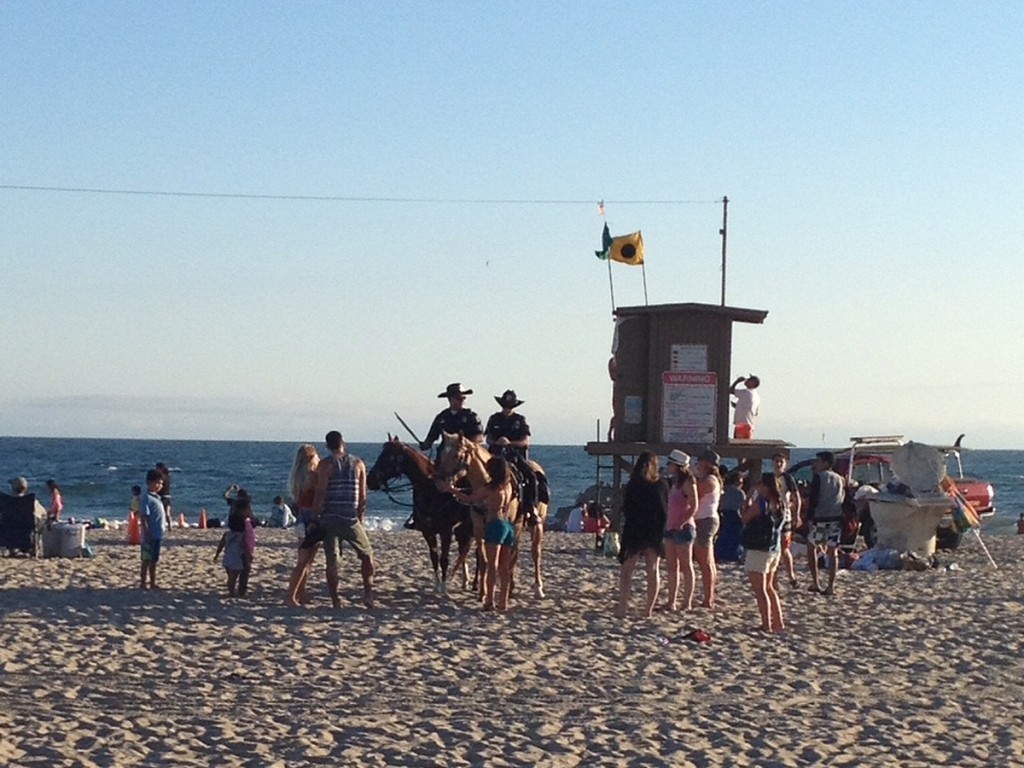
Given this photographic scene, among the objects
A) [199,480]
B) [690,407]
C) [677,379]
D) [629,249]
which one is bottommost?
[199,480]

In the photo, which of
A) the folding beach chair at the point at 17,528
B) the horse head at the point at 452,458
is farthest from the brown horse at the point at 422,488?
the folding beach chair at the point at 17,528

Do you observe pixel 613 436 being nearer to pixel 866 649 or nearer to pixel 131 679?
pixel 866 649

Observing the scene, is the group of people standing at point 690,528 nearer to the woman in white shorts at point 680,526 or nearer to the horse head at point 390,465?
the woman in white shorts at point 680,526

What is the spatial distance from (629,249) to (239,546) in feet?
38.8

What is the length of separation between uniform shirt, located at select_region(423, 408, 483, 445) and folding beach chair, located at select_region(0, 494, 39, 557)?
822cm

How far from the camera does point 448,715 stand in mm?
9578

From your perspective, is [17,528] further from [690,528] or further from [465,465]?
[690,528]

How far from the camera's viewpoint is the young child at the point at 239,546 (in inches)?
618

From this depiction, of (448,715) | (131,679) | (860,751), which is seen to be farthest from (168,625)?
(860,751)

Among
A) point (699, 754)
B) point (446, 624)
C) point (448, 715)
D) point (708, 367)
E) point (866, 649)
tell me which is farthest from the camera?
point (708, 367)

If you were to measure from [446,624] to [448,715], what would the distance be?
4138mm

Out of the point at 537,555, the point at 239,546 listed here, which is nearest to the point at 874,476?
the point at 537,555

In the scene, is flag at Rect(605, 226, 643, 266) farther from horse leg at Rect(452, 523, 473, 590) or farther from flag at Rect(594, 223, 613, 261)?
horse leg at Rect(452, 523, 473, 590)

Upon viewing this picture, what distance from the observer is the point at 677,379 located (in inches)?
848
